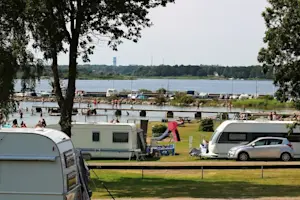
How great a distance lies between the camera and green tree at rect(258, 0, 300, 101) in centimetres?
1800

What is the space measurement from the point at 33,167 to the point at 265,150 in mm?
21142

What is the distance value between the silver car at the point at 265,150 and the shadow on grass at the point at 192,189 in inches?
385

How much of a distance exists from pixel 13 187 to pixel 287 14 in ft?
37.3

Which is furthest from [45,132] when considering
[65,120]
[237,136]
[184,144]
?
[184,144]

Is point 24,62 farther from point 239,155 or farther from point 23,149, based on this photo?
point 239,155

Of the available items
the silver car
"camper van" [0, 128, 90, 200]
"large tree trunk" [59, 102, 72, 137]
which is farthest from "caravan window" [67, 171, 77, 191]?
the silver car

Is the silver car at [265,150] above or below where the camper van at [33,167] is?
below

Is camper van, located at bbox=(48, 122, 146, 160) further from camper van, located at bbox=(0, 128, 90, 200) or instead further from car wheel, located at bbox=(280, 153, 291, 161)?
camper van, located at bbox=(0, 128, 90, 200)

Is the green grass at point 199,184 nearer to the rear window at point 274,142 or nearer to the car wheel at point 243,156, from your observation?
the car wheel at point 243,156

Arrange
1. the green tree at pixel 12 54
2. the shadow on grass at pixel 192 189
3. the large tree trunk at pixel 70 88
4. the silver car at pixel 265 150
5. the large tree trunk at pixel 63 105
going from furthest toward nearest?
the silver car at pixel 265 150 < the large tree trunk at pixel 70 88 < the large tree trunk at pixel 63 105 < the green tree at pixel 12 54 < the shadow on grass at pixel 192 189

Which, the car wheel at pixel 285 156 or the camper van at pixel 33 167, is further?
the car wheel at pixel 285 156

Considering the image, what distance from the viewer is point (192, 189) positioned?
17.4m

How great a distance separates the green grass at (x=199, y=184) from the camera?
16.3 meters

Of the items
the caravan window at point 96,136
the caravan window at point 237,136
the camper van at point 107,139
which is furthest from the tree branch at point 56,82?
the caravan window at point 237,136
